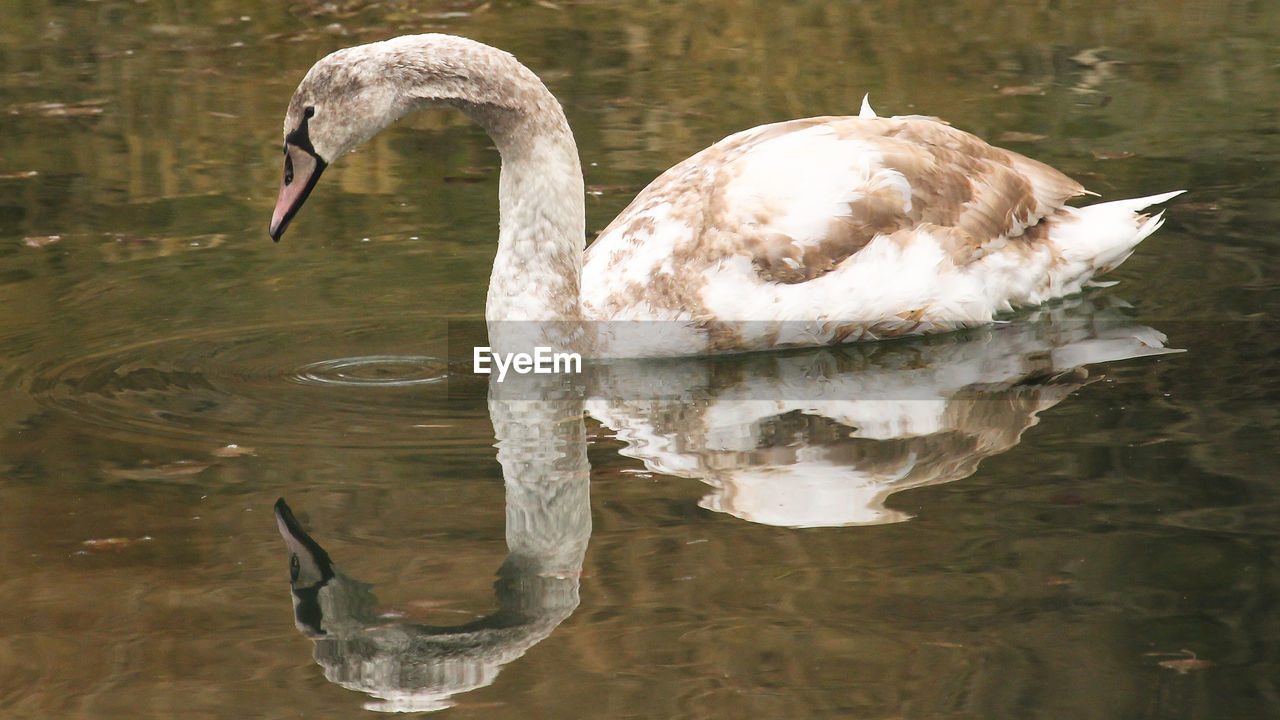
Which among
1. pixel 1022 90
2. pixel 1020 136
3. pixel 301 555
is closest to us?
pixel 301 555

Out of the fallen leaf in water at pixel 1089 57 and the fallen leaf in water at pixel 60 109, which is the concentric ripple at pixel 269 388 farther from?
the fallen leaf in water at pixel 1089 57

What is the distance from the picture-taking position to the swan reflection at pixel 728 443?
5.63m

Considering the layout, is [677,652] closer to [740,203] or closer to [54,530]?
[54,530]

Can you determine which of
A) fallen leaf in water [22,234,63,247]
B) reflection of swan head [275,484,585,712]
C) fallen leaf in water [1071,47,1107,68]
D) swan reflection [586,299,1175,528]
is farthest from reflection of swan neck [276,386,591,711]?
fallen leaf in water [1071,47,1107,68]

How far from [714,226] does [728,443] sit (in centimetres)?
162

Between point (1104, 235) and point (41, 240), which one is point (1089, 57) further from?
point (41, 240)

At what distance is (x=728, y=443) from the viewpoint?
7410mm

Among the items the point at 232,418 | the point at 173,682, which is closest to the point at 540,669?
the point at 173,682

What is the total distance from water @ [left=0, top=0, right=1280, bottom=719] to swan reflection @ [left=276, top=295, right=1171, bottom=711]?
2 cm

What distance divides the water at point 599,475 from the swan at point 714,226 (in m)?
0.23

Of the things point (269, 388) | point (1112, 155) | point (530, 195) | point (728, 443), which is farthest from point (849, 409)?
point (1112, 155)

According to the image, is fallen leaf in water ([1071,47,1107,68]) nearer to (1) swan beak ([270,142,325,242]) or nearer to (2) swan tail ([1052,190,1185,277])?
(2) swan tail ([1052,190,1185,277])

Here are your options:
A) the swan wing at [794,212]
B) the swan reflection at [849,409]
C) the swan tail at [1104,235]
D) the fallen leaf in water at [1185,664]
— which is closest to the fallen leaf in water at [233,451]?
the swan reflection at [849,409]

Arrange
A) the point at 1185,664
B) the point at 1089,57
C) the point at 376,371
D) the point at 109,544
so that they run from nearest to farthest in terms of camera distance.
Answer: the point at 1185,664 < the point at 109,544 < the point at 376,371 < the point at 1089,57
